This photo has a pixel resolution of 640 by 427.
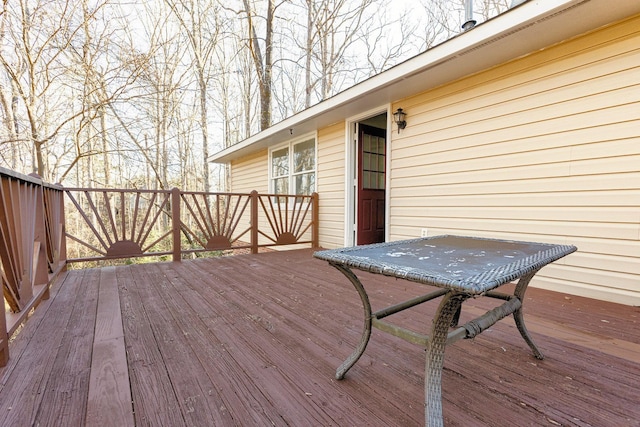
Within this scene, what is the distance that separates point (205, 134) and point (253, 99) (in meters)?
2.49

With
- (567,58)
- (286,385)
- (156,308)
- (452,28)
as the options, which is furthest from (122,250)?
(452,28)

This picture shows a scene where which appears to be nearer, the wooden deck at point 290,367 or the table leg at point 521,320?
the wooden deck at point 290,367

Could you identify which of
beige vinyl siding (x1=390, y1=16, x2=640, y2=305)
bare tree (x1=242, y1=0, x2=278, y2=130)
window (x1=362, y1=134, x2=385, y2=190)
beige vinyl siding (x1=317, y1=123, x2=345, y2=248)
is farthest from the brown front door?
bare tree (x1=242, y1=0, x2=278, y2=130)

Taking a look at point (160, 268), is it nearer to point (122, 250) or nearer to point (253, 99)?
point (122, 250)

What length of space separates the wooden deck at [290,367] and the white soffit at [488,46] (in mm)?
2170

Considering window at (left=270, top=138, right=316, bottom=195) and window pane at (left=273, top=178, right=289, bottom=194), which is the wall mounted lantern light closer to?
window at (left=270, top=138, right=316, bottom=195)

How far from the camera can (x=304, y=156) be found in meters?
5.81

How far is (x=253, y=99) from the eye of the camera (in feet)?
36.1

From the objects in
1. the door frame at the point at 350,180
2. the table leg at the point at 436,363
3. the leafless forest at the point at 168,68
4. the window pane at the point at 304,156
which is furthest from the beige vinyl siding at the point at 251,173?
the table leg at the point at 436,363

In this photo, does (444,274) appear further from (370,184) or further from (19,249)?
(370,184)

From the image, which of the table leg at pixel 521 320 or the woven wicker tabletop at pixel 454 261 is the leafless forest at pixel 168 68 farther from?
the table leg at pixel 521 320

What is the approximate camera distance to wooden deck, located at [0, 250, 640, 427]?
106 cm

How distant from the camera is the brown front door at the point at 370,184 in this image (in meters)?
4.66

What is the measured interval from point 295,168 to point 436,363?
5.31 metres
